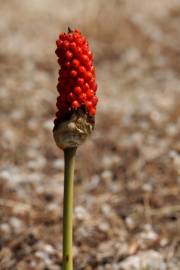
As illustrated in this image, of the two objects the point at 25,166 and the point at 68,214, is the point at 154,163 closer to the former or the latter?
the point at 25,166

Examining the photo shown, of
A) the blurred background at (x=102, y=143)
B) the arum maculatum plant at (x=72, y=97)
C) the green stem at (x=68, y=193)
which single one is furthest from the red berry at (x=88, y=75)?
the blurred background at (x=102, y=143)

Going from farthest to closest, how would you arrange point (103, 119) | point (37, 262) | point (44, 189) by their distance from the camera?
1. point (103, 119)
2. point (44, 189)
3. point (37, 262)

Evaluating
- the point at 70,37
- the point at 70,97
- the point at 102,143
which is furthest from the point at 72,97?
the point at 102,143

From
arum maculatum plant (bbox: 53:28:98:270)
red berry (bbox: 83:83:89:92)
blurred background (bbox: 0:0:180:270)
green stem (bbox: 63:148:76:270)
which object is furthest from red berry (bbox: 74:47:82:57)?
blurred background (bbox: 0:0:180:270)

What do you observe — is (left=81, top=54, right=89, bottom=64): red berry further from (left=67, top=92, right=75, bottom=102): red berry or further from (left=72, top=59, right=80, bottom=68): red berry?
(left=67, top=92, right=75, bottom=102): red berry

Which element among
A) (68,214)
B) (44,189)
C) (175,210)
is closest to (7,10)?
(44,189)
